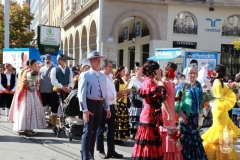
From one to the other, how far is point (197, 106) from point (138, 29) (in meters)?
25.7

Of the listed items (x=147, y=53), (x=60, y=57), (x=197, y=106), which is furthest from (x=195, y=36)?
(x=197, y=106)

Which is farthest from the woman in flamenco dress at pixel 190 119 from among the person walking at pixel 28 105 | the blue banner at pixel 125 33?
the blue banner at pixel 125 33

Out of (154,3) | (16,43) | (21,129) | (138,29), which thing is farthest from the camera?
(16,43)

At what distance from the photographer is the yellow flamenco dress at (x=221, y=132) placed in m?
7.05

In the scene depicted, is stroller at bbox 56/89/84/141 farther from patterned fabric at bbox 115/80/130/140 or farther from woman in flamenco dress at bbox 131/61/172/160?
woman in flamenco dress at bbox 131/61/172/160

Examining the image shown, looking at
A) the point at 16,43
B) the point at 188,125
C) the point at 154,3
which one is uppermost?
the point at 154,3

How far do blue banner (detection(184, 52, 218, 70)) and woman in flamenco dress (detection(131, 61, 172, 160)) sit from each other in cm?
1316

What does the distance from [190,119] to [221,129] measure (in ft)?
3.04

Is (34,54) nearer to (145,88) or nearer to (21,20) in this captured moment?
(145,88)

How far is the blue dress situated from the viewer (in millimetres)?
6636

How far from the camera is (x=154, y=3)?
90.0ft

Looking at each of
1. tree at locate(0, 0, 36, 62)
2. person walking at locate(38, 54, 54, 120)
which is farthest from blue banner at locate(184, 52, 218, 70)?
tree at locate(0, 0, 36, 62)

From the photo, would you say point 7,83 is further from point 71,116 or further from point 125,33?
point 125,33

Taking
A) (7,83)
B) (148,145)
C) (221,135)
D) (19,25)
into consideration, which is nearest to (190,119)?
(221,135)
